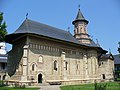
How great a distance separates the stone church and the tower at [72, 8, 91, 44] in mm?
3634

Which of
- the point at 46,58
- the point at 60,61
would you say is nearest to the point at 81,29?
the point at 60,61

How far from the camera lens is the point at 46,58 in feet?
90.9

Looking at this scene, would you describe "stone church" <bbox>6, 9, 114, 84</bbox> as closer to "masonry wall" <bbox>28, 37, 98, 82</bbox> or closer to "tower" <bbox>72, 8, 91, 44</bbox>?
"masonry wall" <bbox>28, 37, 98, 82</bbox>

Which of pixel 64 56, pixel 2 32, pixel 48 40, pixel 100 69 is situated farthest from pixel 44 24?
pixel 100 69

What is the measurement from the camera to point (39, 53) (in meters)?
27.0

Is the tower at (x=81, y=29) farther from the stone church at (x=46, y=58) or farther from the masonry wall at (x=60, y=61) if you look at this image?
the masonry wall at (x=60, y=61)

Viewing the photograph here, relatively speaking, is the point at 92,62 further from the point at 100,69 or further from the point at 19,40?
the point at 19,40

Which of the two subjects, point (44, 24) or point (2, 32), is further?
point (44, 24)

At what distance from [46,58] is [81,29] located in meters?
15.7

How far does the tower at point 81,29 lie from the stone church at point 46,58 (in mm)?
3634

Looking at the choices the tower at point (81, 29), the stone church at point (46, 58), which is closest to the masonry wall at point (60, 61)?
the stone church at point (46, 58)

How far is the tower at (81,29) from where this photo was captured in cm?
3967

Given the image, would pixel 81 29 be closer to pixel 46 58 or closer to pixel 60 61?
pixel 60 61

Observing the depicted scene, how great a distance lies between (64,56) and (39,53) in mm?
5125
